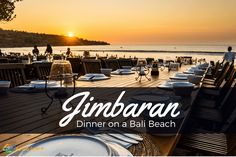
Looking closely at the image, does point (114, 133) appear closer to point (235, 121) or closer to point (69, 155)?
point (69, 155)

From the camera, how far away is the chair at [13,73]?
3.32m

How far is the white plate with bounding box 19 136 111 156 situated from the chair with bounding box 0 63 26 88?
2681mm

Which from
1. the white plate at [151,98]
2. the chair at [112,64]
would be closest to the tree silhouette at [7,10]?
the chair at [112,64]

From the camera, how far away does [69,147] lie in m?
0.89

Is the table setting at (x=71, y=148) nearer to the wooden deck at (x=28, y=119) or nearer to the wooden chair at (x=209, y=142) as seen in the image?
the wooden deck at (x=28, y=119)

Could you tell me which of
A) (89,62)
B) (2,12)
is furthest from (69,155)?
(2,12)

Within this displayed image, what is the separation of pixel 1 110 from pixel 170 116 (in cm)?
125

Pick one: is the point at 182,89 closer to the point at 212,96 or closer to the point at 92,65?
the point at 212,96

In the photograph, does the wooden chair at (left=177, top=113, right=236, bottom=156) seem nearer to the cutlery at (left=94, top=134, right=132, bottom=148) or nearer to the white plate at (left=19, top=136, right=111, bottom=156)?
the cutlery at (left=94, top=134, right=132, bottom=148)

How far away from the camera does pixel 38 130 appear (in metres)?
1.39

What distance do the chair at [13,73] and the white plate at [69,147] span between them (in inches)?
106

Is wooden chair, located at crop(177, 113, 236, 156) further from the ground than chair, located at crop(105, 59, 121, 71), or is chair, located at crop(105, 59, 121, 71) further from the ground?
chair, located at crop(105, 59, 121, 71)

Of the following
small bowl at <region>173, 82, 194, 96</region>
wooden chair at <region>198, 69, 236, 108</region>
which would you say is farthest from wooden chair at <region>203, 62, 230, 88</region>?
small bowl at <region>173, 82, 194, 96</region>

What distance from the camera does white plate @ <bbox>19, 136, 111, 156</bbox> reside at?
0.84 meters
